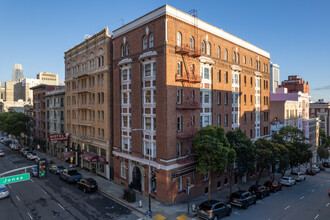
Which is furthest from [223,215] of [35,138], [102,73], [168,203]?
[35,138]

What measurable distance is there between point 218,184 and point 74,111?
33487mm

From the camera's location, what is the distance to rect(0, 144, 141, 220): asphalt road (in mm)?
24047

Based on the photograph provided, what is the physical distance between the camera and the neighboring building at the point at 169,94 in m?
26.8

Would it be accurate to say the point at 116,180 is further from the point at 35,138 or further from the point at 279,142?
the point at 35,138

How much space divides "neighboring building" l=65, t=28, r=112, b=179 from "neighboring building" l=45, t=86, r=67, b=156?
386 cm

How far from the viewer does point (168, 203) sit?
86.7 ft

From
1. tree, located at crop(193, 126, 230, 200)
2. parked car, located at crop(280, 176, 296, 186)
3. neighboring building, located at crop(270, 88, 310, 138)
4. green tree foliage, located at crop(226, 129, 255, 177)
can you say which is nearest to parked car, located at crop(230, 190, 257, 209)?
green tree foliage, located at crop(226, 129, 255, 177)

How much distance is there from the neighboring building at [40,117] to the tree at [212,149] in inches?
2131

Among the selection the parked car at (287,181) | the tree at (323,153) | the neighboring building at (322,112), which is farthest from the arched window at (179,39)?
the neighboring building at (322,112)

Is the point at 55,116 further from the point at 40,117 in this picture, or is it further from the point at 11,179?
the point at 11,179

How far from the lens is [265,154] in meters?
31.5

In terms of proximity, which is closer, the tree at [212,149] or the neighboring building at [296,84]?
the tree at [212,149]

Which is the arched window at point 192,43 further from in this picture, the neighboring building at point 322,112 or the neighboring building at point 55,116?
the neighboring building at point 322,112

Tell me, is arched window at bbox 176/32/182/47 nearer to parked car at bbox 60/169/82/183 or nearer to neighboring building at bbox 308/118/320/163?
parked car at bbox 60/169/82/183
